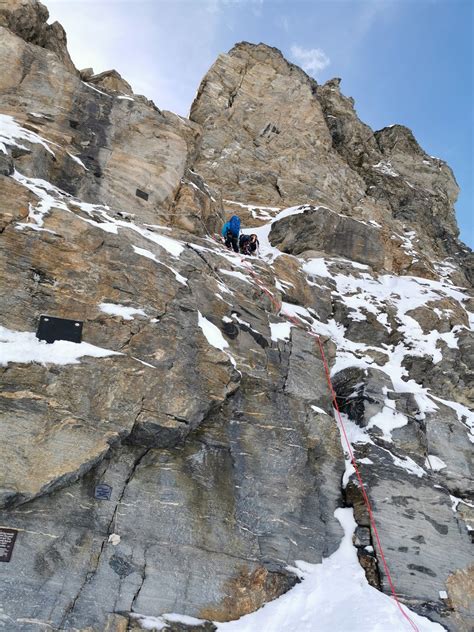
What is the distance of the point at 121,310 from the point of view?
10445 millimetres

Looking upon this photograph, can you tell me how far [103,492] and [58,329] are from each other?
10.7 feet

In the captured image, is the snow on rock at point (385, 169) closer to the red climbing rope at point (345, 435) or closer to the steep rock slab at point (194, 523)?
the red climbing rope at point (345, 435)

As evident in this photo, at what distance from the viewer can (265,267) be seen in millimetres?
17047

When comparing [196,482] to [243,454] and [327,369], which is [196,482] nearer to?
[243,454]

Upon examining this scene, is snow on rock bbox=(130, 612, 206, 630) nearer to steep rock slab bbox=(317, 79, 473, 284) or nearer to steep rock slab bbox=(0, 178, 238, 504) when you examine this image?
steep rock slab bbox=(0, 178, 238, 504)

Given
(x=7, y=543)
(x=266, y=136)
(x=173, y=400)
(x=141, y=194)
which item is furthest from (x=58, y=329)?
(x=266, y=136)

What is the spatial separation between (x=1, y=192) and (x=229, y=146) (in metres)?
24.9

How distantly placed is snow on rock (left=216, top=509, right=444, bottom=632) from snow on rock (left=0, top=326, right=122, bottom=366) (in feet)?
18.2

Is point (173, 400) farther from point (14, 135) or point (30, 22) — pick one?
point (30, 22)

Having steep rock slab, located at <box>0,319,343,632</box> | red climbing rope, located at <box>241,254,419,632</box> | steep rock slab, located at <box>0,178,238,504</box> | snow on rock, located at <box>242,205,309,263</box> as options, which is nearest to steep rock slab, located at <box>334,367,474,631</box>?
red climbing rope, located at <box>241,254,419,632</box>

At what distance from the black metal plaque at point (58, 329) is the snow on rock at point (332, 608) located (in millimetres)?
6010

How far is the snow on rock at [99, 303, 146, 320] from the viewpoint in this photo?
1027 centimetres

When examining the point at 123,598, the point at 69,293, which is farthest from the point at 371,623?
the point at 69,293

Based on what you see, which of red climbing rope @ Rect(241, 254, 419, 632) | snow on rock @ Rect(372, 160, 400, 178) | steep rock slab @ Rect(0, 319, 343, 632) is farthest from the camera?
snow on rock @ Rect(372, 160, 400, 178)
